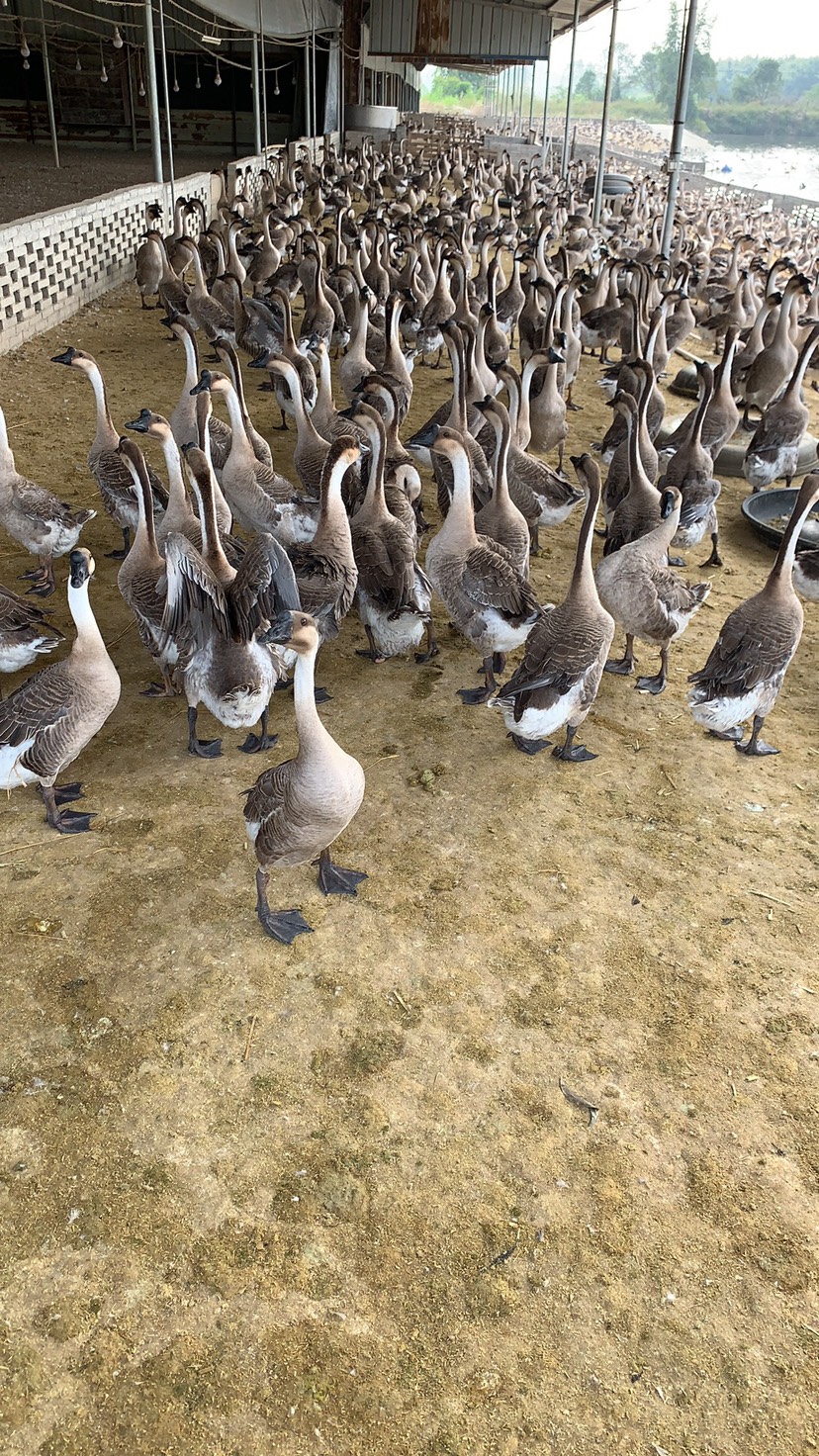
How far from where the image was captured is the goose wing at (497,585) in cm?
633

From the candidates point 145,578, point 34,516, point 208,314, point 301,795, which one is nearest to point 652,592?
point 301,795

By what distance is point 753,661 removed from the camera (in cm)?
585

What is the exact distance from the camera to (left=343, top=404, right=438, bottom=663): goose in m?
6.62

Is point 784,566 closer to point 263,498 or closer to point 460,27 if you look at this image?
point 263,498

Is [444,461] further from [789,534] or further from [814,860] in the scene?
[814,860]

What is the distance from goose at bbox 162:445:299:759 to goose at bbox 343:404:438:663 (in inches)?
45.7

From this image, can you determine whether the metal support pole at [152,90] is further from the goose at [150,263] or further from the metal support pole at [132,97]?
the metal support pole at [132,97]

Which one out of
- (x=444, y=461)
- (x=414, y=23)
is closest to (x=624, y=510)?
(x=444, y=461)

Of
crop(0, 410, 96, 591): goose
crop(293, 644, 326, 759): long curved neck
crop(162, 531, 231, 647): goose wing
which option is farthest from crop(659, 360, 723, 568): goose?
crop(0, 410, 96, 591): goose

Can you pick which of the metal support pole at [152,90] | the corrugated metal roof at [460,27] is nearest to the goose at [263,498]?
the metal support pole at [152,90]

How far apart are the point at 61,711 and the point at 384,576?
2.52 meters

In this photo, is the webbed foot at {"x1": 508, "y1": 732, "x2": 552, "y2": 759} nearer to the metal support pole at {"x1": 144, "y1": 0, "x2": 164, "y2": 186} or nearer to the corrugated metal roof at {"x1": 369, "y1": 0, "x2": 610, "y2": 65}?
the metal support pole at {"x1": 144, "y1": 0, "x2": 164, "y2": 186}

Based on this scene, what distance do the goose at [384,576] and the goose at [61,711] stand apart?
2103 millimetres

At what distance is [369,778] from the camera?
5.89m
